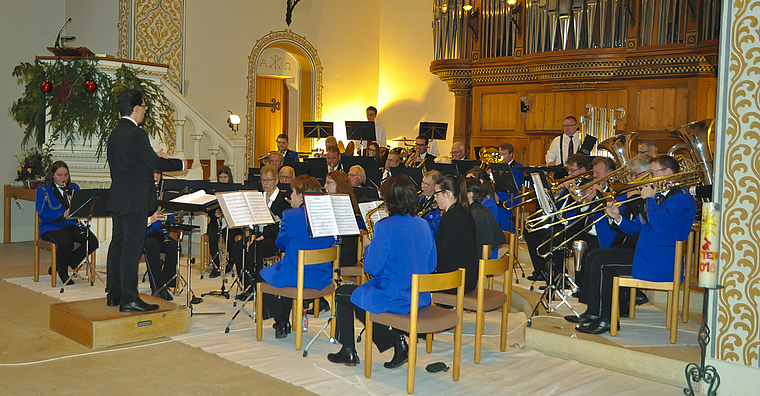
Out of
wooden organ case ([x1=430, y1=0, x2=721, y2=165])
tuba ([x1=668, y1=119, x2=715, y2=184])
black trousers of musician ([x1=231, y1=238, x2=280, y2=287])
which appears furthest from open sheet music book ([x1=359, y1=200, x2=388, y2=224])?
wooden organ case ([x1=430, y1=0, x2=721, y2=165])

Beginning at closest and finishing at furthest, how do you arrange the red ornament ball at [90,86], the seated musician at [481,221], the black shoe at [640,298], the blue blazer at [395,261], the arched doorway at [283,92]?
the blue blazer at [395,261]
the seated musician at [481,221]
the black shoe at [640,298]
the red ornament ball at [90,86]
the arched doorway at [283,92]

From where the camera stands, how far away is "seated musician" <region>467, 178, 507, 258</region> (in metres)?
5.13

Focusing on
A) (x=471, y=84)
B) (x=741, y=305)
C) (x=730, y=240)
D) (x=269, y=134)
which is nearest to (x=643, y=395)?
(x=741, y=305)

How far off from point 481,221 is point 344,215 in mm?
1194

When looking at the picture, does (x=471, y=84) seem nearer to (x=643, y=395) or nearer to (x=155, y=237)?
(x=155, y=237)

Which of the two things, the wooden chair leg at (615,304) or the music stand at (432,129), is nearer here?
the wooden chair leg at (615,304)

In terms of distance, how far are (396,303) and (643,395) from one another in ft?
5.16

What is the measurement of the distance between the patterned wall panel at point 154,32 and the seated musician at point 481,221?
759cm

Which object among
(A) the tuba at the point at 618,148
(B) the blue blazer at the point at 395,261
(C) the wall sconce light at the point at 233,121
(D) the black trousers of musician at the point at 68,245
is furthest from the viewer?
(C) the wall sconce light at the point at 233,121

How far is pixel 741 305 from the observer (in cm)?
368

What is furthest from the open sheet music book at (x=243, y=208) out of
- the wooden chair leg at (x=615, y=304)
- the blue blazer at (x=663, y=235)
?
the blue blazer at (x=663, y=235)

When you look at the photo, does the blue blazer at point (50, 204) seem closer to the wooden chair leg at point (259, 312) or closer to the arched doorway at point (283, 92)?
the wooden chair leg at point (259, 312)

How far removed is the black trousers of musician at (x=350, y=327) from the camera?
4.24 m

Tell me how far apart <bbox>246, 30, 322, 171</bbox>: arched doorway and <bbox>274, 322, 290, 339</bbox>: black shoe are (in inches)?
318
